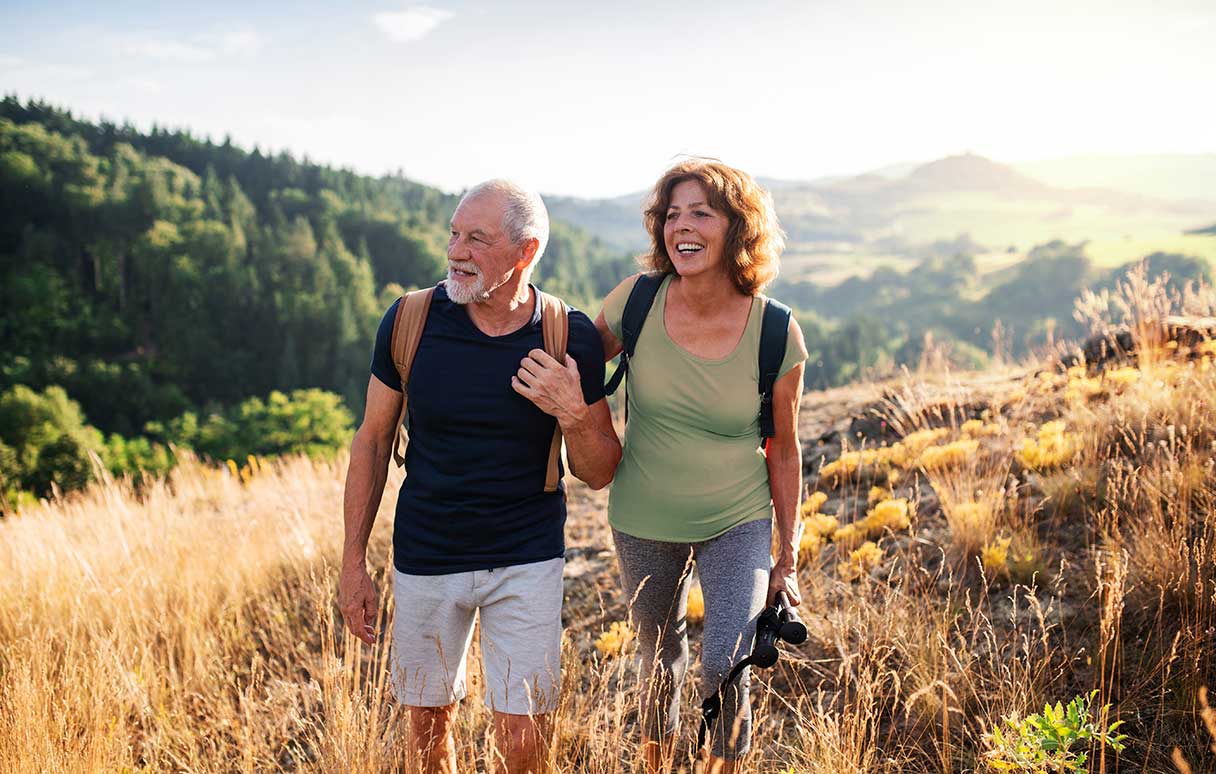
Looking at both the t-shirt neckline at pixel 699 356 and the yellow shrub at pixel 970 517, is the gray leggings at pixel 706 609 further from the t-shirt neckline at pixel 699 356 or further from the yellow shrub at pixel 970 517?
the yellow shrub at pixel 970 517

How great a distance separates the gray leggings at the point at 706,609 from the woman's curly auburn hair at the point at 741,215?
2.62 feet

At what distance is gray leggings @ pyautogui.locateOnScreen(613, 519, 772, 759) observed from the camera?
2.25 meters

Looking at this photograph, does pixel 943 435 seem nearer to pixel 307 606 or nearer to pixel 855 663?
pixel 855 663

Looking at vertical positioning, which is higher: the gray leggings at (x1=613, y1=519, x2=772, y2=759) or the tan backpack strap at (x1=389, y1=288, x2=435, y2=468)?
the tan backpack strap at (x1=389, y1=288, x2=435, y2=468)

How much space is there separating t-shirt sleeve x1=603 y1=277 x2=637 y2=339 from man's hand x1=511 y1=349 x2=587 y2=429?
396mm

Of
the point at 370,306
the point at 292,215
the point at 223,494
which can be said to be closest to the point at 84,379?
the point at 370,306

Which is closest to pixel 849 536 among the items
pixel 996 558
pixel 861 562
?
pixel 861 562

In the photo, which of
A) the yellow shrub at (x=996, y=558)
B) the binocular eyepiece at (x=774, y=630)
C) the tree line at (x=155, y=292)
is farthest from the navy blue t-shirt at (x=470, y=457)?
the tree line at (x=155, y=292)

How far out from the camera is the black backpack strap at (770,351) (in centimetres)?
239

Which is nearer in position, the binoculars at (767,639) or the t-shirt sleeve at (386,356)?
the binoculars at (767,639)

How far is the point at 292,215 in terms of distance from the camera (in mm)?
96688

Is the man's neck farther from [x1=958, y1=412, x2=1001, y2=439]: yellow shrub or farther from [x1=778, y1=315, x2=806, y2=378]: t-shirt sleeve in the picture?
[x1=958, y1=412, x2=1001, y2=439]: yellow shrub

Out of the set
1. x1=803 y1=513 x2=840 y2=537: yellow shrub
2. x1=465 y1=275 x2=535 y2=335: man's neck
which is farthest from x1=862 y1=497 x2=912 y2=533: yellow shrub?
x1=465 y1=275 x2=535 y2=335: man's neck

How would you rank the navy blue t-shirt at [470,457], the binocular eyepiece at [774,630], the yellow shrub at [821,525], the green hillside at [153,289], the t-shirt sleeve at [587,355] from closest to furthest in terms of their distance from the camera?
the binocular eyepiece at [774,630] < the navy blue t-shirt at [470,457] < the t-shirt sleeve at [587,355] < the yellow shrub at [821,525] < the green hillside at [153,289]
